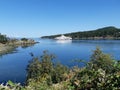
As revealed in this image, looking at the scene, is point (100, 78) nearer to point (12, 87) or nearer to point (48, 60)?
point (12, 87)

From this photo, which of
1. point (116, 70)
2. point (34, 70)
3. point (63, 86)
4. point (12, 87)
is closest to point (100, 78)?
point (116, 70)

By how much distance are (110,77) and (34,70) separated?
105 ft

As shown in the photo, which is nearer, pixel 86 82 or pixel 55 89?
pixel 86 82

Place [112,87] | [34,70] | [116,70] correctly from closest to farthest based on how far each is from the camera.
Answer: [112,87] → [116,70] → [34,70]

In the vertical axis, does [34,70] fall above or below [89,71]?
below

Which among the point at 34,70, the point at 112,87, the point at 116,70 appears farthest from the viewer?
the point at 34,70

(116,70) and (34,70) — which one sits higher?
(116,70)

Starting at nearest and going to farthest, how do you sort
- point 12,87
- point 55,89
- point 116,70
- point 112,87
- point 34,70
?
point 112,87 → point 12,87 → point 116,70 → point 55,89 → point 34,70

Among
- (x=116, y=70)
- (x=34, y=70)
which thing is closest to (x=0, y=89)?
(x=116, y=70)

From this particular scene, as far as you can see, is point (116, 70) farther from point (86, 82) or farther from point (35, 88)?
point (35, 88)

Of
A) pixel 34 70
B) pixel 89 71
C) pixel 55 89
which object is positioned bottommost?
pixel 34 70

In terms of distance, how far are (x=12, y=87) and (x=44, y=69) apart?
31.8 m

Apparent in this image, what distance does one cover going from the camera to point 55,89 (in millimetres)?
7066

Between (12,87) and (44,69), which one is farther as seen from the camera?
(44,69)
